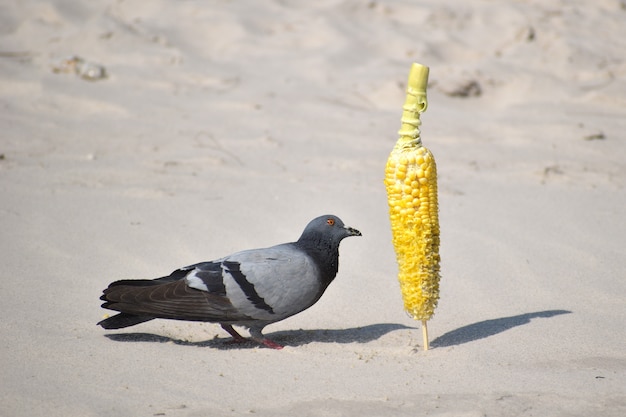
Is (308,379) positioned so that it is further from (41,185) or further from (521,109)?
(521,109)

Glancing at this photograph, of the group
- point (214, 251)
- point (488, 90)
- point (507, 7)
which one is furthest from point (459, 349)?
point (507, 7)

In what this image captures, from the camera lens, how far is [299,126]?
959 cm

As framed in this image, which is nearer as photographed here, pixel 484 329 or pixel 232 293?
pixel 232 293

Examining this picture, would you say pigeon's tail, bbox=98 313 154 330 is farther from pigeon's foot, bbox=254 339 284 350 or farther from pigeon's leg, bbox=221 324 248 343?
pigeon's foot, bbox=254 339 284 350

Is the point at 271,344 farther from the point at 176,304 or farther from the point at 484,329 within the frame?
the point at 484,329

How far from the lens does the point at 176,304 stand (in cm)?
469

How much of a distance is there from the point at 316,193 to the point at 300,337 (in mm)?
2765

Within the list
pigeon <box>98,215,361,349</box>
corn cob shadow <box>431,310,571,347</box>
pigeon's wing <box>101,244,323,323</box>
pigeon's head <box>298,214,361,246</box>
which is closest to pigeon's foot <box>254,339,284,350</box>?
pigeon <box>98,215,361,349</box>

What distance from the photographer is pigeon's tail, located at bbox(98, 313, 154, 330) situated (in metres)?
4.73

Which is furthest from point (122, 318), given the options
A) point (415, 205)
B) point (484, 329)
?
point (484, 329)

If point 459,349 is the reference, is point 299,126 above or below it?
above

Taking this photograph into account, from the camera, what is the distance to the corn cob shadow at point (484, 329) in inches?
191

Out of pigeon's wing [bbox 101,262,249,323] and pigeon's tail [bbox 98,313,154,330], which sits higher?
pigeon's wing [bbox 101,262,249,323]

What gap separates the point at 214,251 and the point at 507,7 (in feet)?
28.6
